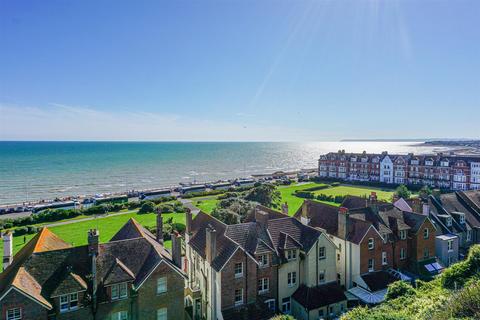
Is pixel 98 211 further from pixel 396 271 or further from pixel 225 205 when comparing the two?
pixel 396 271

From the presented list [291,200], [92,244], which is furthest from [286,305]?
[291,200]

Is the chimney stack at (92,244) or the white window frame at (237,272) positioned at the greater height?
the chimney stack at (92,244)

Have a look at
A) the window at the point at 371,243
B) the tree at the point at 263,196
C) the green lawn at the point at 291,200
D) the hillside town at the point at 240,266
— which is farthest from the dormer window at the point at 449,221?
the tree at the point at 263,196

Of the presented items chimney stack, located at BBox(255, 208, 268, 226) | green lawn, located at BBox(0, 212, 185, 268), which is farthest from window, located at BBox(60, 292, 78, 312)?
green lawn, located at BBox(0, 212, 185, 268)

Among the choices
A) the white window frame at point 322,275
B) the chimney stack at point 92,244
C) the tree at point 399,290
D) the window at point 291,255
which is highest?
the chimney stack at point 92,244

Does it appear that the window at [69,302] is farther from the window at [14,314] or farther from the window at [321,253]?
the window at [321,253]

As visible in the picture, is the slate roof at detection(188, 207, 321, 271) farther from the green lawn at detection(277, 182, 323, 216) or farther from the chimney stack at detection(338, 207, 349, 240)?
the green lawn at detection(277, 182, 323, 216)

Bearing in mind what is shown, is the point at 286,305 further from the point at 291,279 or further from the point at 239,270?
the point at 239,270
